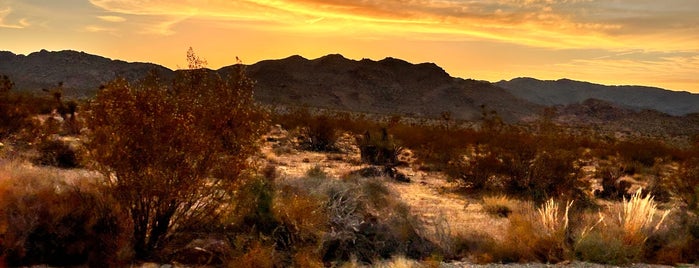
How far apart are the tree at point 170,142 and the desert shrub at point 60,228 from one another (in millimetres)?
361

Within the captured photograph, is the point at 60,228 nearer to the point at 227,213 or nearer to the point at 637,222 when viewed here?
the point at 227,213

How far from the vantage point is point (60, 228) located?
313 inches

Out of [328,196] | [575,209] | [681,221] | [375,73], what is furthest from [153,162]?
[375,73]

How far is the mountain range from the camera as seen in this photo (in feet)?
386

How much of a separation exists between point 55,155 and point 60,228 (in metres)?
9.96

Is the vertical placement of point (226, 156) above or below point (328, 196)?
above

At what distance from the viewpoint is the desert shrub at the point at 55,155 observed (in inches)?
647

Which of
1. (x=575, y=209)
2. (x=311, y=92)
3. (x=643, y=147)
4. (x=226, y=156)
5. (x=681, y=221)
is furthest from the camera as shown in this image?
(x=311, y=92)

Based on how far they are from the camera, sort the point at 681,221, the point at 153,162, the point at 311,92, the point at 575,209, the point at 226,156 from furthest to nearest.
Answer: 1. the point at 311,92
2. the point at 575,209
3. the point at 681,221
4. the point at 226,156
5. the point at 153,162

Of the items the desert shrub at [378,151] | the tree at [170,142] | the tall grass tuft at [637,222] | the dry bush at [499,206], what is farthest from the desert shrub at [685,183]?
the tree at [170,142]

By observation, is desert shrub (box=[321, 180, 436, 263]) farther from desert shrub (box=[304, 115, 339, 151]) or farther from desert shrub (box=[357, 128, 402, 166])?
desert shrub (box=[304, 115, 339, 151])

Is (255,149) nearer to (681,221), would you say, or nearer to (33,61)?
(681,221)

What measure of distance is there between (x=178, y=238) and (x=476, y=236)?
197 inches

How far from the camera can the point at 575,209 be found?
41.0 feet
